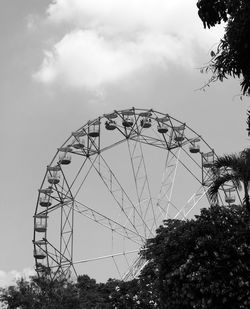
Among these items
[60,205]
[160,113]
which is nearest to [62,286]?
[60,205]

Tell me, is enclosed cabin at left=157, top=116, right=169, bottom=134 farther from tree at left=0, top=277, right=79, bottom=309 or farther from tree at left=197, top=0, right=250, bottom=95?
tree at left=197, top=0, right=250, bottom=95

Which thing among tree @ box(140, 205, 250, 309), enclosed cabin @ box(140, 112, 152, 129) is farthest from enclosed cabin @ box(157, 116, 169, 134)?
tree @ box(140, 205, 250, 309)

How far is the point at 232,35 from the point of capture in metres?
9.34

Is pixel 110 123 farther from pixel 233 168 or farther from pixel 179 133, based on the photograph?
pixel 233 168

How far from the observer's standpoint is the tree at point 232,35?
9.23 metres

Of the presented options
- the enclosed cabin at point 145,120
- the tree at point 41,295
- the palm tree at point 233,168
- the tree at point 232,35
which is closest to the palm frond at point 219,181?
the palm tree at point 233,168

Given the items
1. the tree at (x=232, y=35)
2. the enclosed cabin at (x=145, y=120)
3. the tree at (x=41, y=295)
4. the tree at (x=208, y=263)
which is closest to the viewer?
the tree at (x=232, y=35)

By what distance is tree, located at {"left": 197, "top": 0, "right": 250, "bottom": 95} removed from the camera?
923 centimetres

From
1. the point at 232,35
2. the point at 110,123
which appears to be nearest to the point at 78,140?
the point at 110,123

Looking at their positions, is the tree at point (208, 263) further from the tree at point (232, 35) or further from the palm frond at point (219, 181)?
the tree at point (232, 35)

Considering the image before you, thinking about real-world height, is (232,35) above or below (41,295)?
below

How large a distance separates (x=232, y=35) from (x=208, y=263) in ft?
38.0

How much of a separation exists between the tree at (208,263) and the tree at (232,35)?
10.7 m

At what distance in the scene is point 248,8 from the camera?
918 centimetres
